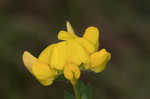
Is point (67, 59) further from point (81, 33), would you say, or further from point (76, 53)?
point (81, 33)

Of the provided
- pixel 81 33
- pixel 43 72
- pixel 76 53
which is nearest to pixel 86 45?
pixel 76 53

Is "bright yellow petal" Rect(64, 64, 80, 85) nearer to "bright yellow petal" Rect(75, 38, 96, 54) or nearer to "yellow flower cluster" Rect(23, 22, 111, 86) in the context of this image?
"yellow flower cluster" Rect(23, 22, 111, 86)

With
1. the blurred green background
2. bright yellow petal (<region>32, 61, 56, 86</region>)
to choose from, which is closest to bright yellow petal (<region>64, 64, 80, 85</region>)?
bright yellow petal (<region>32, 61, 56, 86</region>)

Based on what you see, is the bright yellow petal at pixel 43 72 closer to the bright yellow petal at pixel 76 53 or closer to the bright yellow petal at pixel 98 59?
the bright yellow petal at pixel 76 53

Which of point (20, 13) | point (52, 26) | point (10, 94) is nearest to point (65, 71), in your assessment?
point (10, 94)

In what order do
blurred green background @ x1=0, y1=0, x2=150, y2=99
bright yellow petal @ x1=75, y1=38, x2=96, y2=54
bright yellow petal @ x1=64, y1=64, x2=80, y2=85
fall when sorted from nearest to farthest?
bright yellow petal @ x1=64, y1=64, x2=80, y2=85, bright yellow petal @ x1=75, y1=38, x2=96, y2=54, blurred green background @ x1=0, y1=0, x2=150, y2=99


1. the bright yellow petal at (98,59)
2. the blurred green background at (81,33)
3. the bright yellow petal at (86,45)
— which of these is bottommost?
the blurred green background at (81,33)

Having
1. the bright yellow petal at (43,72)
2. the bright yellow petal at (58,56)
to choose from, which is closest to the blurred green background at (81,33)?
the bright yellow petal at (43,72)
